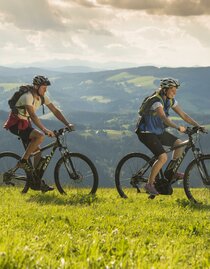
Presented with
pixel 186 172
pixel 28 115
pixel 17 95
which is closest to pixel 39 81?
pixel 17 95

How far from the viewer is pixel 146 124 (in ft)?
39.9

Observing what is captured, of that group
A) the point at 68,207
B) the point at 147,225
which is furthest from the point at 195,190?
the point at 147,225

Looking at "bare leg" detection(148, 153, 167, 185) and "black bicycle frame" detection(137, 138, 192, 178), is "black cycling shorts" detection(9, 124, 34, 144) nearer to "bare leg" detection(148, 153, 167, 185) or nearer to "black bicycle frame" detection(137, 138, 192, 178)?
"black bicycle frame" detection(137, 138, 192, 178)

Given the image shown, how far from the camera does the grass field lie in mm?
4570

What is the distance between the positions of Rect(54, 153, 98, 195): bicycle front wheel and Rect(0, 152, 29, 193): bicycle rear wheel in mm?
1128

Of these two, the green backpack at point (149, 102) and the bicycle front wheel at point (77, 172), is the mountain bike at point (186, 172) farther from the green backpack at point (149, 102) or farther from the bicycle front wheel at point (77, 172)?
the green backpack at point (149, 102)

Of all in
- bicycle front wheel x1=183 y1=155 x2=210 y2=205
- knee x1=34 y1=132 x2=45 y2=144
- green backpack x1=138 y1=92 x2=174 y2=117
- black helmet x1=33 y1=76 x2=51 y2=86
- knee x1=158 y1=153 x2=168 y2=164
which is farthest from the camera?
knee x1=34 y1=132 x2=45 y2=144

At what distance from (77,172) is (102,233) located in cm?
568

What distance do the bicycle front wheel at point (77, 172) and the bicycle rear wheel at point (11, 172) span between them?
3.70 ft

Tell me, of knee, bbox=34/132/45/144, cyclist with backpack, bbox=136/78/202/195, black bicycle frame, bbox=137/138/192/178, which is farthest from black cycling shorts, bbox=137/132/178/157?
knee, bbox=34/132/45/144

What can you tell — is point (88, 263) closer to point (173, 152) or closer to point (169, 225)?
point (169, 225)

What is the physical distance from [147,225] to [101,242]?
2466mm

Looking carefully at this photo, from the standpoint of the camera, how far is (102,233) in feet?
23.5

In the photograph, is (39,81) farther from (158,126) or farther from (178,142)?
(178,142)
